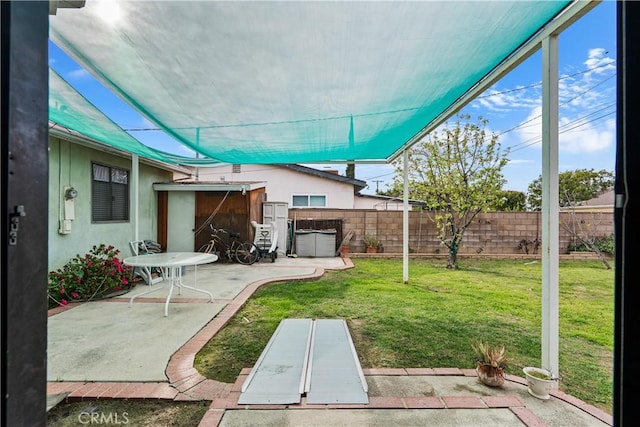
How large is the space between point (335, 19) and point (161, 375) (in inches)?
116

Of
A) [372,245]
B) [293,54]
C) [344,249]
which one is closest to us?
[293,54]

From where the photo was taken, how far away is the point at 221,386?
2426mm

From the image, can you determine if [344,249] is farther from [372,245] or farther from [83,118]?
[83,118]

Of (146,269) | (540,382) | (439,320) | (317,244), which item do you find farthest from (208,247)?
(540,382)

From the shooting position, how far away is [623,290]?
622 millimetres

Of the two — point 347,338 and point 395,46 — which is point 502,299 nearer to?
point 347,338

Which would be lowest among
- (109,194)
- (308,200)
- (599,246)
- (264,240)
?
(599,246)

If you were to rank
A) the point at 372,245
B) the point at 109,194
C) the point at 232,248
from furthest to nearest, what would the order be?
1. the point at 372,245
2. the point at 232,248
3. the point at 109,194

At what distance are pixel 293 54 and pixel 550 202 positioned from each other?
2157 mm

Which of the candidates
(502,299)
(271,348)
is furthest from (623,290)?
(502,299)

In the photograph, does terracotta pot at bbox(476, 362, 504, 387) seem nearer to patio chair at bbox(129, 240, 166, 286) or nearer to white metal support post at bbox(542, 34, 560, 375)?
white metal support post at bbox(542, 34, 560, 375)

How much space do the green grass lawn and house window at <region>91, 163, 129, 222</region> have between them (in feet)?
11.8

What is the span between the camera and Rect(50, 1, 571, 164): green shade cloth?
69.9 inches

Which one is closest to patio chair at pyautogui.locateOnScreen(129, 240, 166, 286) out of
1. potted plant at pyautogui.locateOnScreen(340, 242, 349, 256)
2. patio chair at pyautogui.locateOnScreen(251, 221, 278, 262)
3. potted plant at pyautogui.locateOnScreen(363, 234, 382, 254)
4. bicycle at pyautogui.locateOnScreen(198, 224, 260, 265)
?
bicycle at pyautogui.locateOnScreen(198, 224, 260, 265)
